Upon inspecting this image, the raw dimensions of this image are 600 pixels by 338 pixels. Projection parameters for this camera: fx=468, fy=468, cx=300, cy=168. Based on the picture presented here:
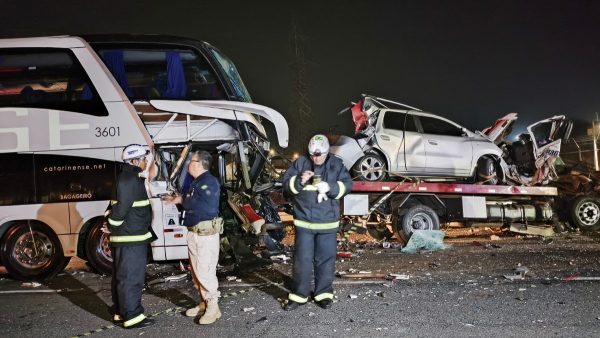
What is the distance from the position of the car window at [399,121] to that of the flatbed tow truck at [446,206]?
115cm

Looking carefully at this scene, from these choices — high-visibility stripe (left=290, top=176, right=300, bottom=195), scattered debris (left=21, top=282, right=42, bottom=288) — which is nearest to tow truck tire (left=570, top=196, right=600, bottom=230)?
high-visibility stripe (left=290, top=176, right=300, bottom=195)

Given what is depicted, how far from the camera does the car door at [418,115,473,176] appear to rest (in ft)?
30.8

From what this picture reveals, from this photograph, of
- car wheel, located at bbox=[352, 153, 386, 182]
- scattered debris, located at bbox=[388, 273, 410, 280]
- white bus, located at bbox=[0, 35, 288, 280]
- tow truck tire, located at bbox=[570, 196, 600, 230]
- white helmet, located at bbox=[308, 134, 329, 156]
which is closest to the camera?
white helmet, located at bbox=[308, 134, 329, 156]

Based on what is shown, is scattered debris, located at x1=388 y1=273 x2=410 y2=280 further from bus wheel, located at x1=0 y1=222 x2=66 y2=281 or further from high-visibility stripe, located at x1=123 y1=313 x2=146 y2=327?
bus wheel, located at x1=0 y1=222 x2=66 y2=281

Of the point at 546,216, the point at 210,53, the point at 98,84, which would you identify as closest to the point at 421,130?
the point at 546,216

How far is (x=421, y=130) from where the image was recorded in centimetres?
939

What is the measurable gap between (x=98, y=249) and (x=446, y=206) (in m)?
6.43

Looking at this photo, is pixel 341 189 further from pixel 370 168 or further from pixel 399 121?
pixel 399 121

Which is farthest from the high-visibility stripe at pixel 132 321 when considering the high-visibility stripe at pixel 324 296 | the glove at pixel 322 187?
the glove at pixel 322 187

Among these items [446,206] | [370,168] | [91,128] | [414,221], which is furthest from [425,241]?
[91,128]

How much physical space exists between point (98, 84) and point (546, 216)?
9.13 meters

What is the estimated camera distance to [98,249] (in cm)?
692

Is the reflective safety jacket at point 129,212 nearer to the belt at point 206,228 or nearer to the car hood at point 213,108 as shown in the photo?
the belt at point 206,228

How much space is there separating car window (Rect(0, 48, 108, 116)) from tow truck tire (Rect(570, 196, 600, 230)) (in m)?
9.99
